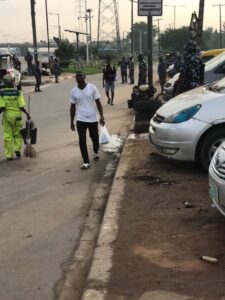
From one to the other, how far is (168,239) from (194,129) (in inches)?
100

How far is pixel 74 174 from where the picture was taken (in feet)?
28.1

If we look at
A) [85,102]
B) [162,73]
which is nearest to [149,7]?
[85,102]

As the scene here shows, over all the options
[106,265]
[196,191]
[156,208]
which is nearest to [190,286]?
[106,265]

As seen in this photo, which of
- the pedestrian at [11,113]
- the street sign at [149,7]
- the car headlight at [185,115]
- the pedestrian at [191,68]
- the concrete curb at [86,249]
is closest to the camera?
the concrete curb at [86,249]

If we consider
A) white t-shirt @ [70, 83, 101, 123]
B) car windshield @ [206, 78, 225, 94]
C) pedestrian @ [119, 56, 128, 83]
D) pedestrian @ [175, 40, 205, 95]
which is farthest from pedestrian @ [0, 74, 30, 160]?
pedestrian @ [119, 56, 128, 83]

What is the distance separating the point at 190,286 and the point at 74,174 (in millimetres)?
4581

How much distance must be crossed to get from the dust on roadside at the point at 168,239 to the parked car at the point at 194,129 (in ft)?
1.05

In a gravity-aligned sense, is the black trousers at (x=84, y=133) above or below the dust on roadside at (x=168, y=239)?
above

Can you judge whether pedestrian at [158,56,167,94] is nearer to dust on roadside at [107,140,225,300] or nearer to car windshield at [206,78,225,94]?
car windshield at [206,78,225,94]

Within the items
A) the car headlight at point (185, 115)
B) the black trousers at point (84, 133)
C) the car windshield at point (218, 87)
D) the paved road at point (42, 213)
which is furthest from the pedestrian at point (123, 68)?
the car headlight at point (185, 115)

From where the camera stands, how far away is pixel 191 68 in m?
10.6

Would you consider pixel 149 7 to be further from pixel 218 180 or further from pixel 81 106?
pixel 218 180

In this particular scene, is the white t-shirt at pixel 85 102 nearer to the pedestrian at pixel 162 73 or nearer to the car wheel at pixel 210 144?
the car wheel at pixel 210 144

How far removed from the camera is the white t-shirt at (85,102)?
8.75 meters
